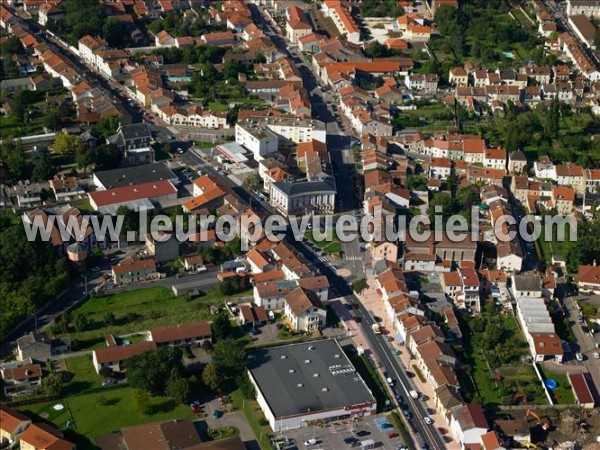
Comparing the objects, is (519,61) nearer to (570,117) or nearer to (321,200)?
(570,117)

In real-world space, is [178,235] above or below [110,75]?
below

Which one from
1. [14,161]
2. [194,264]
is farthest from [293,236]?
[14,161]

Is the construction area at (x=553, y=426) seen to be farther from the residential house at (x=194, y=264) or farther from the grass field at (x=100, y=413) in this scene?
the residential house at (x=194, y=264)

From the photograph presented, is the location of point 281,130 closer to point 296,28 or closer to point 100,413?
point 296,28

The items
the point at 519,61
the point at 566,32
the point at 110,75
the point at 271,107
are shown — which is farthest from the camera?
the point at 566,32

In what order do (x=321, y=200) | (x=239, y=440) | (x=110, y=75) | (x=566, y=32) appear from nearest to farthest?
(x=239, y=440) < (x=321, y=200) < (x=110, y=75) < (x=566, y=32)

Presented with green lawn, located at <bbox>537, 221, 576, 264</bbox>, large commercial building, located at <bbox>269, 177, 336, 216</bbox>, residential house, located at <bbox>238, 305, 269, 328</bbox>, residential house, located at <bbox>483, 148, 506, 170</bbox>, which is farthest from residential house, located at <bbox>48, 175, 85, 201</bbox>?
green lawn, located at <bbox>537, 221, 576, 264</bbox>

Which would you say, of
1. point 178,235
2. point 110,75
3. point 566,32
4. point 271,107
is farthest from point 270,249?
point 566,32
